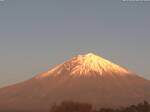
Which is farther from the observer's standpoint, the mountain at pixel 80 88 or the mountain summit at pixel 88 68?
the mountain summit at pixel 88 68

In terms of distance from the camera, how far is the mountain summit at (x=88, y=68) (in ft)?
596

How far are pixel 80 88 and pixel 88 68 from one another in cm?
1569

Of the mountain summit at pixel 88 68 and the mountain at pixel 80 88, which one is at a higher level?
the mountain summit at pixel 88 68

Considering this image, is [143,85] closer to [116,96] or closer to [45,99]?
[116,96]

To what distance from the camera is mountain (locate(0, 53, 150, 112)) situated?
523 feet

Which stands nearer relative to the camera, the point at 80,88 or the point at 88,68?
the point at 80,88

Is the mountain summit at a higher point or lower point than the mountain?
higher

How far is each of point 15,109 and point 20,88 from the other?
93.6ft

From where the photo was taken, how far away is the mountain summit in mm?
181625

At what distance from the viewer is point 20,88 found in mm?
180500

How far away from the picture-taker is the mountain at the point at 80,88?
159500 millimetres

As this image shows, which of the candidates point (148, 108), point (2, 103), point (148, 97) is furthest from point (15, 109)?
point (148, 108)

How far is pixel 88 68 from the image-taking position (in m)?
186

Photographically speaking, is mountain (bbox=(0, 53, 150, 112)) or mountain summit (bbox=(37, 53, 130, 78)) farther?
mountain summit (bbox=(37, 53, 130, 78))
